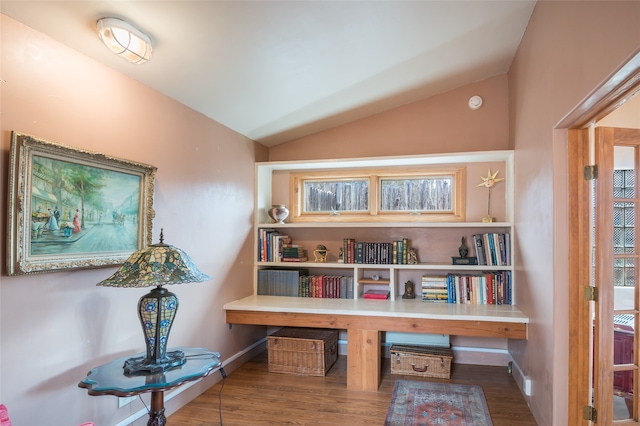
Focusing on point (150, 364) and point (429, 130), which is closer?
point (150, 364)

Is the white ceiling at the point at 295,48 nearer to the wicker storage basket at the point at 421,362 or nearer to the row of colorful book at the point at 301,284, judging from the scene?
the row of colorful book at the point at 301,284

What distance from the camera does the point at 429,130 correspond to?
3686mm

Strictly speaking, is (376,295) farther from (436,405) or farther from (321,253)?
(436,405)

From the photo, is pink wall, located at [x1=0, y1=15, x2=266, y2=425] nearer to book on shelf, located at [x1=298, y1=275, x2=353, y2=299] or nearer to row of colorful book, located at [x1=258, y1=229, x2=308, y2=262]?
row of colorful book, located at [x1=258, y1=229, x2=308, y2=262]

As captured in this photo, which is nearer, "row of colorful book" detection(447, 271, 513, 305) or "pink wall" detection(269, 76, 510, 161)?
"row of colorful book" detection(447, 271, 513, 305)

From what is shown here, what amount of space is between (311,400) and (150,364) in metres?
1.37

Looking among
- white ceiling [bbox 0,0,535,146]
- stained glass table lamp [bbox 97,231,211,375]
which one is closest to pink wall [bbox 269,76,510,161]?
white ceiling [bbox 0,0,535,146]

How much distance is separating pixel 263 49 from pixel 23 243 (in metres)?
1.58

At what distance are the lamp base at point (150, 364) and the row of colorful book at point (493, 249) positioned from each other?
253cm

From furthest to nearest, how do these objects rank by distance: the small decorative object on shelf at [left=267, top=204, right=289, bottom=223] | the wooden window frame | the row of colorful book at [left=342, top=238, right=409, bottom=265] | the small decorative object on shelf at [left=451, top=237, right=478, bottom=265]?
1. the small decorative object on shelf at [left=267, top=204, right=289, bottom=223]
2. the wooden window frame
3. the row of colorful book at [left=342, top=238, right=409, bottom=265]
4. the small decorative object on shelf at [left=451, top=237, right=478, bottom=265]

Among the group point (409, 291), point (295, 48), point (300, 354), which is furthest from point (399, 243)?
point (295, 48)

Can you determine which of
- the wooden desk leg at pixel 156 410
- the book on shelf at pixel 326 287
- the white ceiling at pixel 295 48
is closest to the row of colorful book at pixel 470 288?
the book on shelf at pixel 326 287

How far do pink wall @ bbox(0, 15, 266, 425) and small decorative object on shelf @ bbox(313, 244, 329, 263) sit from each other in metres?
0.90

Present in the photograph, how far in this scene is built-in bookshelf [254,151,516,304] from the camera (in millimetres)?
3336
